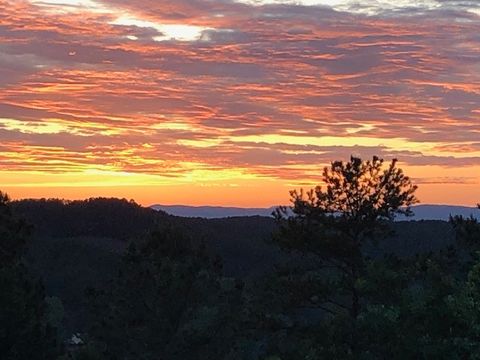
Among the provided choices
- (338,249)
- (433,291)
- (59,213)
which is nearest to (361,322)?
(433,291)

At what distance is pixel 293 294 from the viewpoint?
2958cm

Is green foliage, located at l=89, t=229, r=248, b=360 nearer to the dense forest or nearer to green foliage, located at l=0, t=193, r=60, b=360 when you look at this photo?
the dense forest

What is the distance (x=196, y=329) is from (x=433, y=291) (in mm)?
11403

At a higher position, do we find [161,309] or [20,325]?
[20,325]

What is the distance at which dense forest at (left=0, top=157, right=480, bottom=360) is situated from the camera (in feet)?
76.9

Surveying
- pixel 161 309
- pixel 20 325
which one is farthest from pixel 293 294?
pixel 20 325

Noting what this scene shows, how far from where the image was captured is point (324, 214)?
3136 centimetres

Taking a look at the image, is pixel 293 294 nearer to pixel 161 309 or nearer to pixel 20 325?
pixel 161 309

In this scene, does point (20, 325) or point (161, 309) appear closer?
point (20, 325)

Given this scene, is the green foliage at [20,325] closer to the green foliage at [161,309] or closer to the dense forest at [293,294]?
the dense forest at [293,294]

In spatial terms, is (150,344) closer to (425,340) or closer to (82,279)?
(425,340)

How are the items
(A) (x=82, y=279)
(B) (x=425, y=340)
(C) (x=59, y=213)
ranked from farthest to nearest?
1. (C) (x=59, y=213)
2. (A) (x=82, y=279)
3. (B) (x=425, y=340)

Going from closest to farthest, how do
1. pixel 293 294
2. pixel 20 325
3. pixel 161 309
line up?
pixel 20 325 < pixel 293 294 < pixel 161 309

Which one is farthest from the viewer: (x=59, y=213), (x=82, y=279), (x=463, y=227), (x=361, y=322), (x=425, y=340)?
(x=59, y=213)
